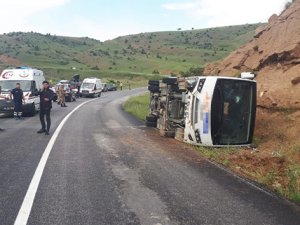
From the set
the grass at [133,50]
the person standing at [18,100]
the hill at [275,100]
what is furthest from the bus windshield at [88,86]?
the grass at [133,50]

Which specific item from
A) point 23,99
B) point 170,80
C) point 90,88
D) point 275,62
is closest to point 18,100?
point 23,99

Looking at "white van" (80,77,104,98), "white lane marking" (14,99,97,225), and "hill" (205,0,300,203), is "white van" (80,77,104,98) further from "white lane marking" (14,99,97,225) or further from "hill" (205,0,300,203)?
"white lane marking" (14,99,97,225)

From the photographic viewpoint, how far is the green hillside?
328ft

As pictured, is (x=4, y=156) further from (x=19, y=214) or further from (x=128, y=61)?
(x=128, y=61)

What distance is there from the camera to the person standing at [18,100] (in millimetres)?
21984

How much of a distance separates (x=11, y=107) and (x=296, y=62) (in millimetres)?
13842

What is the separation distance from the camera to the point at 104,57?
389 feet

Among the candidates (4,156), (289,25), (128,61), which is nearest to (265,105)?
(289,25)

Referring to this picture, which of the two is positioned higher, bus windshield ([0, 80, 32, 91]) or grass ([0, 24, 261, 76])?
grass ([0, 24, 261, 76])

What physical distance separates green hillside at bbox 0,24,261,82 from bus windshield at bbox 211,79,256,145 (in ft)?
244

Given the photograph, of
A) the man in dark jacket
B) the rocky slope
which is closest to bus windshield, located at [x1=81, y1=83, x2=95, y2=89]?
the rocky slope

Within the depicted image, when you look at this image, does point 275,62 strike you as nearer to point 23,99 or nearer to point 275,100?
point 275,100

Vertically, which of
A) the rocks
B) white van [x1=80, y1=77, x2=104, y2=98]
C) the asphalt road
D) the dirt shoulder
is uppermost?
the rocks

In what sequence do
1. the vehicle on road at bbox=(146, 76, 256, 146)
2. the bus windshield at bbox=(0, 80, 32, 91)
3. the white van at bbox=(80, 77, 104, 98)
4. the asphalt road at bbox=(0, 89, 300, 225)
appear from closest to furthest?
the asphalt road at bbox=(0, 89, 300, 225), the vehicle on road at bbox=(146, 76, 256, 146), the bus windshield at bbox=(0, 80, 32, 91), the white van at bbox=(80, 77, 104, 98)
